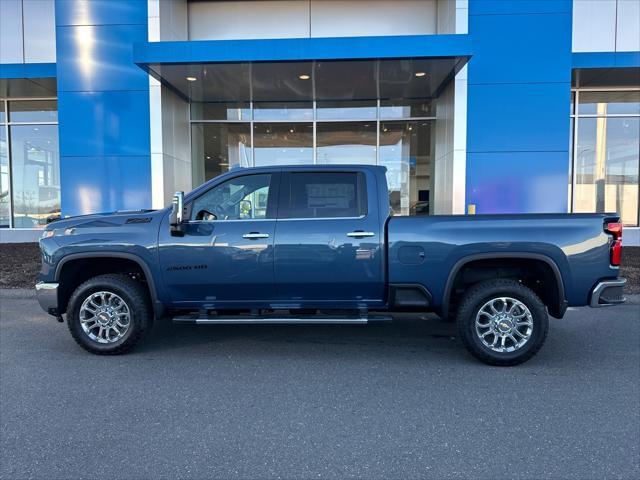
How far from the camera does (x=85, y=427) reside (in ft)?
11.1

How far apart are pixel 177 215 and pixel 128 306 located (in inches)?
43.7

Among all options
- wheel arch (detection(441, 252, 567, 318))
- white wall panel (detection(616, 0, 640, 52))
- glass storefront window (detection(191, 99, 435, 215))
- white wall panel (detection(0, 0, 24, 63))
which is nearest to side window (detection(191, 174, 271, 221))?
wheel arch (detection(441, 252, 567, 318))

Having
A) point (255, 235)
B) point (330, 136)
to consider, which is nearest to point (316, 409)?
point (255, 235)

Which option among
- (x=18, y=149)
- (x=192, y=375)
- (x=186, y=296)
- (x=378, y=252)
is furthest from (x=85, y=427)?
(x=18, y=149)

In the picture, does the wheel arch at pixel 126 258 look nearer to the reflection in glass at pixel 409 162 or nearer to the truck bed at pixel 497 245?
the truck bed at pixel 497 245

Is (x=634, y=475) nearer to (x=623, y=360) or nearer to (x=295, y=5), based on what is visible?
(x=623, y=360)

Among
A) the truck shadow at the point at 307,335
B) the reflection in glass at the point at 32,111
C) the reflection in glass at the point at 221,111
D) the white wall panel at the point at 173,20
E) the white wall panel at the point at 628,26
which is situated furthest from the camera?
the reflection in glass at the point at 32,111

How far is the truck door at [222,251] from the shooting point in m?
4.73

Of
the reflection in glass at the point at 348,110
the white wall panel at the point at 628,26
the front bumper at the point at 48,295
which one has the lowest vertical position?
the front bumper at the point at 48,295

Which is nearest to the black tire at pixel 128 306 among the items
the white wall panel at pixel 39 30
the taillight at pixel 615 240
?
the taillight at pixel 615 240

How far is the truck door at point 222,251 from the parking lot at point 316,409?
689mm

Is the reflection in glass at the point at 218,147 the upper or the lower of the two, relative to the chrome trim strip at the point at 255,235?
upper

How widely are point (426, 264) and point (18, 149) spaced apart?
51.5ft

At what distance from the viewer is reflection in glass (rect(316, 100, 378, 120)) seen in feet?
45.3
